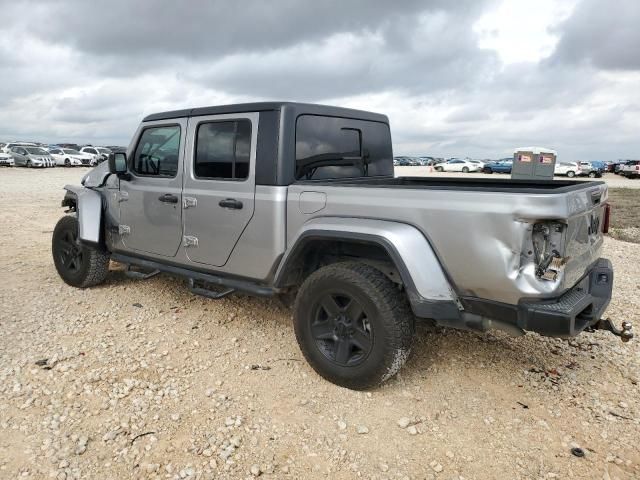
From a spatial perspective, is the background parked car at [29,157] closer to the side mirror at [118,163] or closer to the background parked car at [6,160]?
the background parked car at [6,160]

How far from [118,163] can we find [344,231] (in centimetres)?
257

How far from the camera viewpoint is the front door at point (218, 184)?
377 centimetres

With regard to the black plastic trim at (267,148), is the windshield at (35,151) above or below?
above

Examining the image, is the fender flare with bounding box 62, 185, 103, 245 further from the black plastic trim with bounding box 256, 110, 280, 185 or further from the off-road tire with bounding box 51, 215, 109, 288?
the black plastic trim with bounding box 256, 110, 280, 185

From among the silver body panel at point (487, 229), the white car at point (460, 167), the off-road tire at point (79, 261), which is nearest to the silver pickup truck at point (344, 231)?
the silver body panel at point (487, 229)

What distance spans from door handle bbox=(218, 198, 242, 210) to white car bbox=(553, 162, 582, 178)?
40.5 m

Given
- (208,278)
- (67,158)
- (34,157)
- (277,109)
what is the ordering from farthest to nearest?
(67,158), (34,157), (208,278), (277,109)

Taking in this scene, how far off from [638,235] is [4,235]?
1155 centimetres

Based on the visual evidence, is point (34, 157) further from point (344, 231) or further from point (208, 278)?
point (344, 231)

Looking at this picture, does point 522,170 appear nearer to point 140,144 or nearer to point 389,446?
point 140,144

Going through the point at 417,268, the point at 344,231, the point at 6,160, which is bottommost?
the point at 417,268

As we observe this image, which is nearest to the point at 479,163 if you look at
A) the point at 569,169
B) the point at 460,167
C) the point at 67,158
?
the point at 460,167

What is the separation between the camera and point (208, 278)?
13.5 ft

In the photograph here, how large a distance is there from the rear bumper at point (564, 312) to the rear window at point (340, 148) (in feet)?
6.08
